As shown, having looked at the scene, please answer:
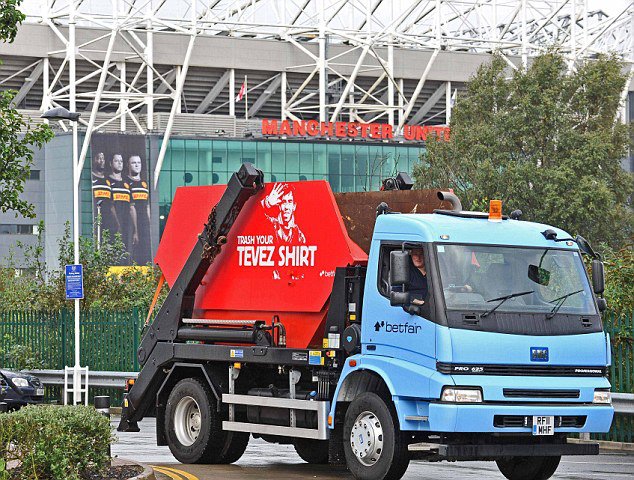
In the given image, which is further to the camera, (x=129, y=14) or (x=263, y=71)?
(x=263, y=71)

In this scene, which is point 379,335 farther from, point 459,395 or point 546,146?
point 546,146

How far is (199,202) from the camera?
56.4 ft

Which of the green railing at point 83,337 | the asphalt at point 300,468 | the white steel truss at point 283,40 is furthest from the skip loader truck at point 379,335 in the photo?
the white steel truss at point 283,40

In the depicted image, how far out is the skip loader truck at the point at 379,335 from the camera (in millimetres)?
13203

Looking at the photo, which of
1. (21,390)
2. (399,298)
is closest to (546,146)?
(21,390)

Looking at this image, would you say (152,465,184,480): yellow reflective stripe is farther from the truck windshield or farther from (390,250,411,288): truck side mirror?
the truck windshield

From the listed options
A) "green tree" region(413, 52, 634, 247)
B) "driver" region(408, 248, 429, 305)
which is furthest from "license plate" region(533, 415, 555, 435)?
"green tree" region(413, 52, 634, 247)

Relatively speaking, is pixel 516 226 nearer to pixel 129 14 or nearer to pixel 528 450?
pixel 528 450

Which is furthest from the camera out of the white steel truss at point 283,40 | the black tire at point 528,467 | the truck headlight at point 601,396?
the white steel truss at point 283,40

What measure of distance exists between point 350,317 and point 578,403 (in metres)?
2.52

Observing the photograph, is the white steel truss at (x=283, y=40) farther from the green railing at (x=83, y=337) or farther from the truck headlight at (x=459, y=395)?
the truck headlight at (x=459, y=395)

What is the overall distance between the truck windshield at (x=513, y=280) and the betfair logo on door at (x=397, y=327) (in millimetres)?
432

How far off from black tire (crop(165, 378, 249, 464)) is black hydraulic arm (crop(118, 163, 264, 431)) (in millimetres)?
615

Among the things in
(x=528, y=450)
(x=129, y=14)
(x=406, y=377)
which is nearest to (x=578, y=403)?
(x=528, y=450)
